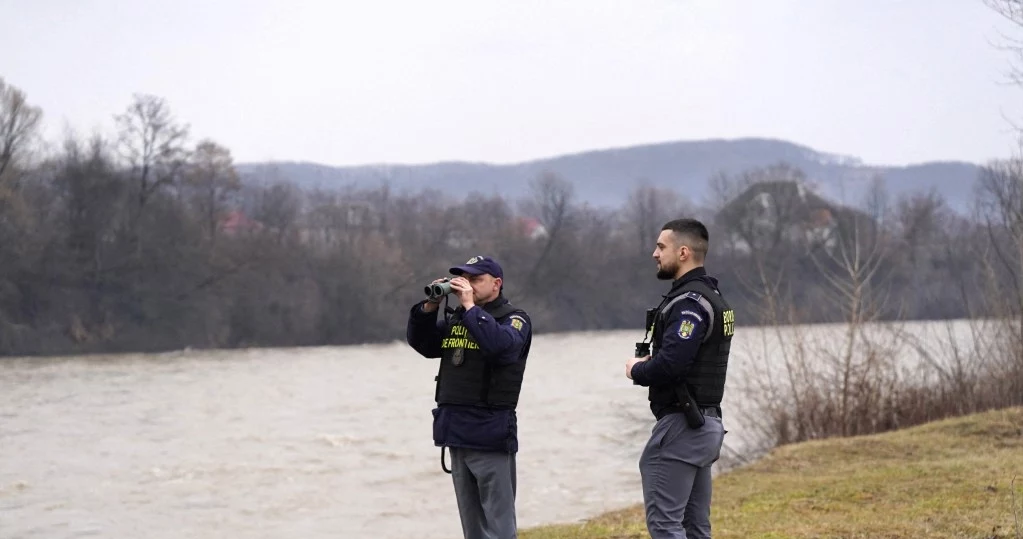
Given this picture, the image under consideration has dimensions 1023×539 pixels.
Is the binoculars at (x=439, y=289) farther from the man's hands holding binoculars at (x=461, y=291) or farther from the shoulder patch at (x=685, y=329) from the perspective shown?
the shoulder patch at (x=685, y=329)

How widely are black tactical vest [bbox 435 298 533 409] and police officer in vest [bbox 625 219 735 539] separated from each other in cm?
75

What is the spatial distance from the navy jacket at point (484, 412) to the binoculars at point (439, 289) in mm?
136

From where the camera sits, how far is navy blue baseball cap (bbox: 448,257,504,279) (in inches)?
229

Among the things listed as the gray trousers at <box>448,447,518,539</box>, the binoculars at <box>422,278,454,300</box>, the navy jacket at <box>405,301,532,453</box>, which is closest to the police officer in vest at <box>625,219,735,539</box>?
the navy jacket at <box>405,301,532,453</box>

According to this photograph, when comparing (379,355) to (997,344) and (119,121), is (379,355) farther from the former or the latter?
(997,344)

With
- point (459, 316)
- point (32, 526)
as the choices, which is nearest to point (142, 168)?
point (32, 526)

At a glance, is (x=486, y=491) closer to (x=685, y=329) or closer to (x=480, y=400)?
(x=480, y=400)

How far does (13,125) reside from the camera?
45719 mm

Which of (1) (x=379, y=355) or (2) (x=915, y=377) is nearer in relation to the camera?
(2) (x=915, y=377)

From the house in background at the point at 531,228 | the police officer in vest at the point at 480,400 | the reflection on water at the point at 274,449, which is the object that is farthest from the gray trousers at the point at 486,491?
the house in background at the point at 531,228

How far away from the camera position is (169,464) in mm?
19016

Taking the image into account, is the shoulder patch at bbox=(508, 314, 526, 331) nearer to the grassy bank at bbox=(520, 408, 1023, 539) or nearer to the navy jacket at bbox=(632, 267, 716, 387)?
the navy jacket at bbox=(632, 267, 716, 387)

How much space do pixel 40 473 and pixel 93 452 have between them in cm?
225

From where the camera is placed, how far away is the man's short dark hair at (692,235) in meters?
5.34
